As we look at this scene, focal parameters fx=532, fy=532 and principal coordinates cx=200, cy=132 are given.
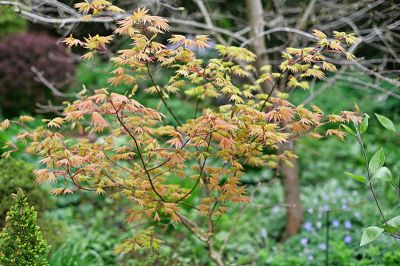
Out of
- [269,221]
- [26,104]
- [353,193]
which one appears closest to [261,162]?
[269,221]

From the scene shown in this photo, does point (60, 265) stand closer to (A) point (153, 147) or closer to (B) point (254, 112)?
(A) point (153, 147)

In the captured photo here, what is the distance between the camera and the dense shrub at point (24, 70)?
7.70 metres

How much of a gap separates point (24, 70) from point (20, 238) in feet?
18.1

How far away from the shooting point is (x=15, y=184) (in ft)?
12.8

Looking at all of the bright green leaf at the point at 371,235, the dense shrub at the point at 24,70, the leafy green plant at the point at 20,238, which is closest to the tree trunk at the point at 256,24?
the bright green leaf at the point at 371,235

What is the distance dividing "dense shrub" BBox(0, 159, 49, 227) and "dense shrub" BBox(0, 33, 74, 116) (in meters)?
3.81

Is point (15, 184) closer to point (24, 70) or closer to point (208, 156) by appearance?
point (208, 156)

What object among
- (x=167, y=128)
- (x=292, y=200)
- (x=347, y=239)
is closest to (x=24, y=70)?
(x=292, y=200)

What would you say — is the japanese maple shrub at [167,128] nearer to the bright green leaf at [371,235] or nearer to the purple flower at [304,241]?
the bright green leaf at [371,235]

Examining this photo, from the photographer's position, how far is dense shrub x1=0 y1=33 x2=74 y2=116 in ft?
25.3

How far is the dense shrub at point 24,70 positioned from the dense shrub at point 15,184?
3809mm

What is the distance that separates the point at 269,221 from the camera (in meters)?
5.45

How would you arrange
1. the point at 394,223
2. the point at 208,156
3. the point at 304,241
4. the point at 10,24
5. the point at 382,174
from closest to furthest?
the point at 382,174 < the point at 394,223 < the point at 208,156 < the point at 304,241 < the point at 10,24

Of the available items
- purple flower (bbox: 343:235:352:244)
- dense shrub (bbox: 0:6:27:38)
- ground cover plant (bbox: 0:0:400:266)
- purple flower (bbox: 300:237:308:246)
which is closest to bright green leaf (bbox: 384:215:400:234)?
ground cover plant (bbox: 0:0:400:266)
